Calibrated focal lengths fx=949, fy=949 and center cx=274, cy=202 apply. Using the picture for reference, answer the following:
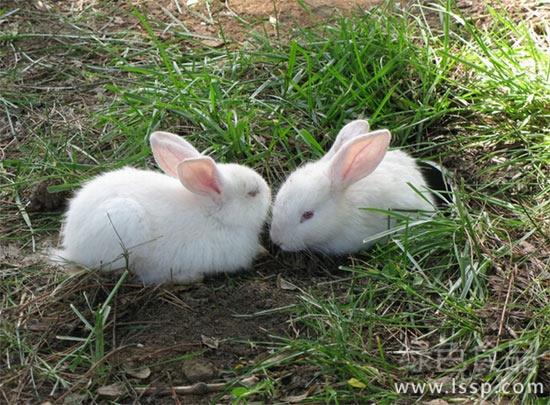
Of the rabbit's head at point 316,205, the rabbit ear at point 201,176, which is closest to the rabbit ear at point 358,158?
the rabbit's head at point 316,205

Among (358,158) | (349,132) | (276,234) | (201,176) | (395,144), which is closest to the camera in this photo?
(201,176)

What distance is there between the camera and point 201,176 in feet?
16.1

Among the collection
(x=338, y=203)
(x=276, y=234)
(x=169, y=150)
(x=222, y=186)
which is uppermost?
(x=169, y=150)

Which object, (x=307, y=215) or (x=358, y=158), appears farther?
(x=307, y=215)

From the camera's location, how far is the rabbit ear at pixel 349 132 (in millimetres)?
5277

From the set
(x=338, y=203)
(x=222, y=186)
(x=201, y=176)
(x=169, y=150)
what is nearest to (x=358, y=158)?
(x=338, y=203)

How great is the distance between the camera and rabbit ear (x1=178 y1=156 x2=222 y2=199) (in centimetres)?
480

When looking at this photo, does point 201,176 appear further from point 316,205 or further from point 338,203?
point 338,203

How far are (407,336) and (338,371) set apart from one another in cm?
42

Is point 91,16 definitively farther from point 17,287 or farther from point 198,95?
point 17,287

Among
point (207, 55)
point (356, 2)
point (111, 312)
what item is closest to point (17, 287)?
point (111, 312)

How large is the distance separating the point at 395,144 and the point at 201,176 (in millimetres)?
1435

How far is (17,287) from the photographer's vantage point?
16.1ft

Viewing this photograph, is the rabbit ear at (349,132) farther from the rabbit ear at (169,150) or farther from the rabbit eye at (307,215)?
the rabbit ear at (169,150)
